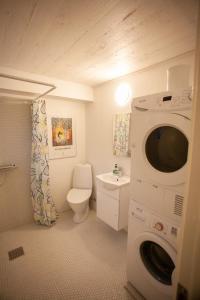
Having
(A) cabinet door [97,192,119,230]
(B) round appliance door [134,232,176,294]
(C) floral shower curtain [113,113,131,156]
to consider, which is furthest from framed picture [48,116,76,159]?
(B) round appliance door [134,232,176,294]

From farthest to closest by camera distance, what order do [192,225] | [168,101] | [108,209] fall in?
1. [108,209]
2. [168,101]
3. [192,225]

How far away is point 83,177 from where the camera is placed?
291 cm

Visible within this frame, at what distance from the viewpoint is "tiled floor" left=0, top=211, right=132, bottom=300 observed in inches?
59.2

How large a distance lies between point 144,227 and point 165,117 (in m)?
0.90

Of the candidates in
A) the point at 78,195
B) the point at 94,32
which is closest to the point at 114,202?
the point at 78,195

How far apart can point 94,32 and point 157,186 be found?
1281 millimetres

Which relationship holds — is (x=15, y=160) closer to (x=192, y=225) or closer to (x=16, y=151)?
(x=16, y=151)

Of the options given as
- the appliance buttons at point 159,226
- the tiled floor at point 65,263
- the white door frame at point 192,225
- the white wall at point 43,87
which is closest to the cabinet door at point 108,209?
the tiled floor at point 65,263

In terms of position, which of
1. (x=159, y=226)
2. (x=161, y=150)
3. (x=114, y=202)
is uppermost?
(x=161, y=150)

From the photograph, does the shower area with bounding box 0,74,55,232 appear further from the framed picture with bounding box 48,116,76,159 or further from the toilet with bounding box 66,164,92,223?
the toilet with bounding box 66,164,92,223

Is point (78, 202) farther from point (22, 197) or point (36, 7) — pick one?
point (36, 7)

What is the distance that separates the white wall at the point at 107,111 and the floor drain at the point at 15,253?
5.10ft

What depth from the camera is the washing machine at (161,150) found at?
1.06 metres

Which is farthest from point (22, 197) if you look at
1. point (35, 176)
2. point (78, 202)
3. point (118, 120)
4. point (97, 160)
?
point (118, 120)
